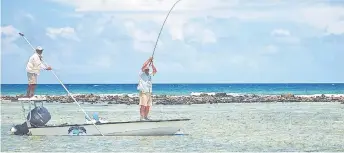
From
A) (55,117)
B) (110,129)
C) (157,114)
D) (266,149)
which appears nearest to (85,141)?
(110,129)

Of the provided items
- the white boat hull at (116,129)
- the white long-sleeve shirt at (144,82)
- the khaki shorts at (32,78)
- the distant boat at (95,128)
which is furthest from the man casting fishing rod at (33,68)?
the white long-sleeve shirt at (144,82)

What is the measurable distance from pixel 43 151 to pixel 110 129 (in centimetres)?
389

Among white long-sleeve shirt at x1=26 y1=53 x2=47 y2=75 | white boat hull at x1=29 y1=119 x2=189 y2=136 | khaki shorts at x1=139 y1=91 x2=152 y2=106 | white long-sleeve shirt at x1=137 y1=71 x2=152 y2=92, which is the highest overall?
white long-sleeve shirt at x1=26 y1=53 x2=47 y2=75

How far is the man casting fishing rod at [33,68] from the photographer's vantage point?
26.2 m

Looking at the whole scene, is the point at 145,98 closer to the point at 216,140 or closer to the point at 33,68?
the point at 216,140

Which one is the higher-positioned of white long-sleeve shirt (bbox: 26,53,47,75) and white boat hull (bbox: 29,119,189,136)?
white long-sleeve shirt (bbox: 26,53,47,75)

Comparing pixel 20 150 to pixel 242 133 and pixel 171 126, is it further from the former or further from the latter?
pixel 242 133

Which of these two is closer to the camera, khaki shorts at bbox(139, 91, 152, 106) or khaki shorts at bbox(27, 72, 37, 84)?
khaki shorts at bbox(27, 72, 37, 84)

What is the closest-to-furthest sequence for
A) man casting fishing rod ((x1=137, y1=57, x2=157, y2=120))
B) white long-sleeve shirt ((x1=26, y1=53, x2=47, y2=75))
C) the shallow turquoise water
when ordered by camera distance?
the shallow turquoise water
white long-sleeve shirt ((x1=26, y1=53, x2=47, y2=75))
man casting fishing rod ((x1=137, y1=57, x2=157, y2=120))

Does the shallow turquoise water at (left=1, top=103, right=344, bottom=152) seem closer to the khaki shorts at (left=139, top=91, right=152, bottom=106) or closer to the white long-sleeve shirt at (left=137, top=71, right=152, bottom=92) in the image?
the khaki shorts at (left=139, top=91, right=152, bottom=106)

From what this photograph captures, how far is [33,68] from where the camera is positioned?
26234mm

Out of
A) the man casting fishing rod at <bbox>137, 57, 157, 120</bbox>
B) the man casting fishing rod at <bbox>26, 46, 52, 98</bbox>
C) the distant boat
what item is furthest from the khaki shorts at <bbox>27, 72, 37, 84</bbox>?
the man casting fishing rod at <bbox>137, 57, 157, 120</bbox>

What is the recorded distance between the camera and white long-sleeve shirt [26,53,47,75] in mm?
26141

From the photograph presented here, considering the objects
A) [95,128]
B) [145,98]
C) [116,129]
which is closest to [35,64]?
[95,128]
